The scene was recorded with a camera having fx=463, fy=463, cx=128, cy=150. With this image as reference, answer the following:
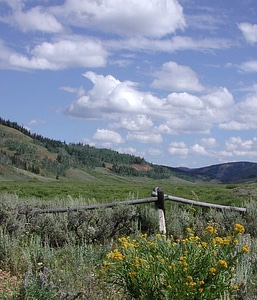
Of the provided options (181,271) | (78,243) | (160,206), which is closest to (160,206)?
(160,206)

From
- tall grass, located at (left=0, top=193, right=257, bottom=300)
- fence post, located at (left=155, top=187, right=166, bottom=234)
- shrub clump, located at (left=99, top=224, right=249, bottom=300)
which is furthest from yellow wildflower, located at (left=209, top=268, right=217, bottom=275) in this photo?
fence post, located at (left=155, top=187, right=166, bottom=234)

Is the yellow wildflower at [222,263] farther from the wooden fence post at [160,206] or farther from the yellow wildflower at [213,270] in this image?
the wooden fence post at [160,206]

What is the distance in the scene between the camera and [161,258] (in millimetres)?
3602

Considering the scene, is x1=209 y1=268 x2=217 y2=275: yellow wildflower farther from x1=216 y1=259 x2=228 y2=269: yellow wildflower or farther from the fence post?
the fence post

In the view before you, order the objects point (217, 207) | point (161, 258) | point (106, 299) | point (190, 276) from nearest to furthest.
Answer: point (190, 276), point (161, 258), point (106, 299), point (217, 207)

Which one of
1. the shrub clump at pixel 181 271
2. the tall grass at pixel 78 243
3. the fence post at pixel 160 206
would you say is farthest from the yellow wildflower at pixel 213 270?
the fence post at pixel 160 206

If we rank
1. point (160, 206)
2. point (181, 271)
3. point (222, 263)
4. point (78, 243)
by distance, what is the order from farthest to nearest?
point (160, 206)
point (78, 243)
point (181, 271)
point (222, 263)

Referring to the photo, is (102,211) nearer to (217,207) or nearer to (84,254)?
(217,207)

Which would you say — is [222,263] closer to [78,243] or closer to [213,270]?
[213,270]

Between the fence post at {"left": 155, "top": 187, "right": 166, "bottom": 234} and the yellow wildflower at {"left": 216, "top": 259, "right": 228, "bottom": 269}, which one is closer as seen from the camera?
the yellow wildflower at {"left": 216, "top": 259, "right": 228, "bottom": 269}

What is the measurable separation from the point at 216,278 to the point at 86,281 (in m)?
1.42

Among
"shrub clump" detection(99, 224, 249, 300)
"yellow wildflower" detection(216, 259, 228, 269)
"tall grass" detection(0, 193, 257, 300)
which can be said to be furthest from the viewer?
"tall grass" detection(0, 193, 257, 300)

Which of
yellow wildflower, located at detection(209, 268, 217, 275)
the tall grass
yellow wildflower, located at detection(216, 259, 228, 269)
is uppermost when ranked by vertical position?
yellow wildflower, located at detection(216, 259, 228, 269)

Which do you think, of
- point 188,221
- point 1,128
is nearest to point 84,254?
point 188,221
